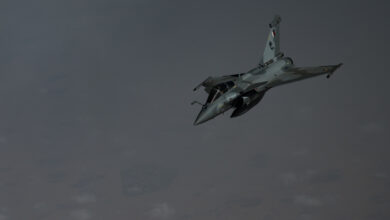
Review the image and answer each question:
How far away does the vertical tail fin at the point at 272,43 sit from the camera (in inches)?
2269

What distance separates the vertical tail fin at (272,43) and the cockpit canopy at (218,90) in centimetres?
1137

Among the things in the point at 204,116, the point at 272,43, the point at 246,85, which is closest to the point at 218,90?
the point at 246,85

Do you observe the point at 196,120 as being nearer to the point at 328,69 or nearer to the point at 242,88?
the point at 242,88

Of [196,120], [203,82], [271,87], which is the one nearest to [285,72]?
[271,87]

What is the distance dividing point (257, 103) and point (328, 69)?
976 cm

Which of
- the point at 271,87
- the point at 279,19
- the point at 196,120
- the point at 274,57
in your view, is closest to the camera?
the point at 196,120

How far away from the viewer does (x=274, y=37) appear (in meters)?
60.1

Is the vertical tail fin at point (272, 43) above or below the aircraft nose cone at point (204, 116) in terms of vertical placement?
above

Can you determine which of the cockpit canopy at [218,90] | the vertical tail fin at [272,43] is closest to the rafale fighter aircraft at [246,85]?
the cockpit canopy at [218,90]

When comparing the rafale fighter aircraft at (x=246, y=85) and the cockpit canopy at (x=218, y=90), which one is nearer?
the rafale fighter aircraft at (x=246, y=85)

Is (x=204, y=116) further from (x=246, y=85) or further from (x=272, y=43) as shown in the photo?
(x=272, y=43)

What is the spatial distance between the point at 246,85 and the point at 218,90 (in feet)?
12.0

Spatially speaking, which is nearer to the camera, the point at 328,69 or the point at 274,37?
the point at 328,69

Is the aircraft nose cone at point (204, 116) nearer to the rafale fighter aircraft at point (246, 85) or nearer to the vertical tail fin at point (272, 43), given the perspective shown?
the rafale fighter aircraft at point (246, 85)
